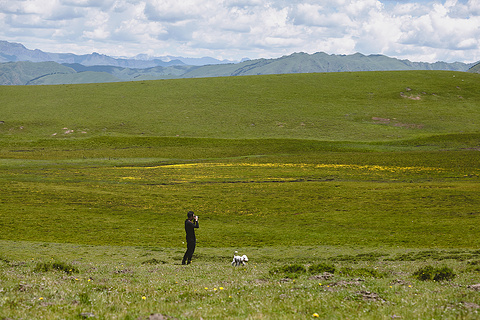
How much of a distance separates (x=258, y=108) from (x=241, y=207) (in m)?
113

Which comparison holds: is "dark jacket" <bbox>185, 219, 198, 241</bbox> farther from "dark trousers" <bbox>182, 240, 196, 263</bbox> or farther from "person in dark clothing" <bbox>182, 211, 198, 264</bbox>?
"dark trousers" <bbox>182, 240, 196, 263</bbox>

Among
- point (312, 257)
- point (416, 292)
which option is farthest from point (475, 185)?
point (416, 292)

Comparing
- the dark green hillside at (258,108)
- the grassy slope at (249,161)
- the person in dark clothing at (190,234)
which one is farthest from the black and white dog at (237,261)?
the dark green hillside at (258,108)

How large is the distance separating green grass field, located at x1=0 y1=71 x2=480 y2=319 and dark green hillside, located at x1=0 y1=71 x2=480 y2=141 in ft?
3.66

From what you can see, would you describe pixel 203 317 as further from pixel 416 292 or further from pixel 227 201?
pixel 227 201

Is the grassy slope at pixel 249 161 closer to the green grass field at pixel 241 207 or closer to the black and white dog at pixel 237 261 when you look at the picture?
the green grass field at pixel 241 207

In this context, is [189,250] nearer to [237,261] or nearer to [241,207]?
[237,261]

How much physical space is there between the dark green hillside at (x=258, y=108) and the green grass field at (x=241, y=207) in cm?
111

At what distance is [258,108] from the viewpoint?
158375mm

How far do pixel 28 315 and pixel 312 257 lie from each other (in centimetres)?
1983

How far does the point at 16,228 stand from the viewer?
3831 centimetres

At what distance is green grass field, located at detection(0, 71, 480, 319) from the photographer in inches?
527

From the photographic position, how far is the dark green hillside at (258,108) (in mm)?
135625

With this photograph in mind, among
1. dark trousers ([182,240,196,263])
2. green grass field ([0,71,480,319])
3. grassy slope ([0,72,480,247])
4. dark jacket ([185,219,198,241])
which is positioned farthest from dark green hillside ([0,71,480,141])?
dark jacket ([185,219,198,241])
